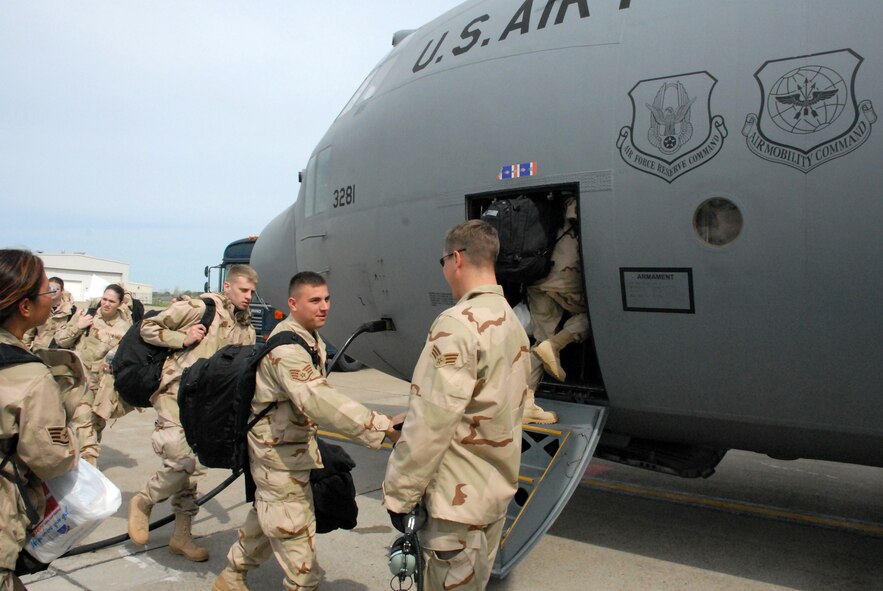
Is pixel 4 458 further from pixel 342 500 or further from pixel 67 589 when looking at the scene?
pixel 67 589

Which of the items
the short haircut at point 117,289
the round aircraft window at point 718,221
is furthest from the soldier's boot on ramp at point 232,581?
the short haircut at point 117,289

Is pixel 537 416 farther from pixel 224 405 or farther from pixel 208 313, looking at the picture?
pixel 208 313

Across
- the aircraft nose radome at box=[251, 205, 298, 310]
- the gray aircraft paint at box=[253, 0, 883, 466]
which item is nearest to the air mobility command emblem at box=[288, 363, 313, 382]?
the gray aircraft paint at box=[253, 0, 883, 466]

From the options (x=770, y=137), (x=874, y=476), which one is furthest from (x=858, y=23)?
(x=874, y=476)

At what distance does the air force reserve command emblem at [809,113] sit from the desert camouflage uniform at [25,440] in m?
3.38

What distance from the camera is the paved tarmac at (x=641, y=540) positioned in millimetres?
4133

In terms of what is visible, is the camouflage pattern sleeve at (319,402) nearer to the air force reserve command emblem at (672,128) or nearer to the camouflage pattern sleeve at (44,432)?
the camouflage pattern sleeve at (44,432)

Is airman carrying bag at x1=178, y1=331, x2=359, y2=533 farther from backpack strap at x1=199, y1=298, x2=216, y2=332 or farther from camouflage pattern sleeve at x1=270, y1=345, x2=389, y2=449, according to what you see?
backpack strap at x1=199, y1=298, x2=216, y2=332

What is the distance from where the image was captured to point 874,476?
6.77 m

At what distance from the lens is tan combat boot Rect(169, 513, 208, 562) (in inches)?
170

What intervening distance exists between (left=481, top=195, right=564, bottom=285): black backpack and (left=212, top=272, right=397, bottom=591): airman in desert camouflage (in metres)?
1.28

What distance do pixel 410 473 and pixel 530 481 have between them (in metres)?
2.00

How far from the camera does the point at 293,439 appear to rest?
339 centimetres

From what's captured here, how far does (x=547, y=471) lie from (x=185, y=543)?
241cm
